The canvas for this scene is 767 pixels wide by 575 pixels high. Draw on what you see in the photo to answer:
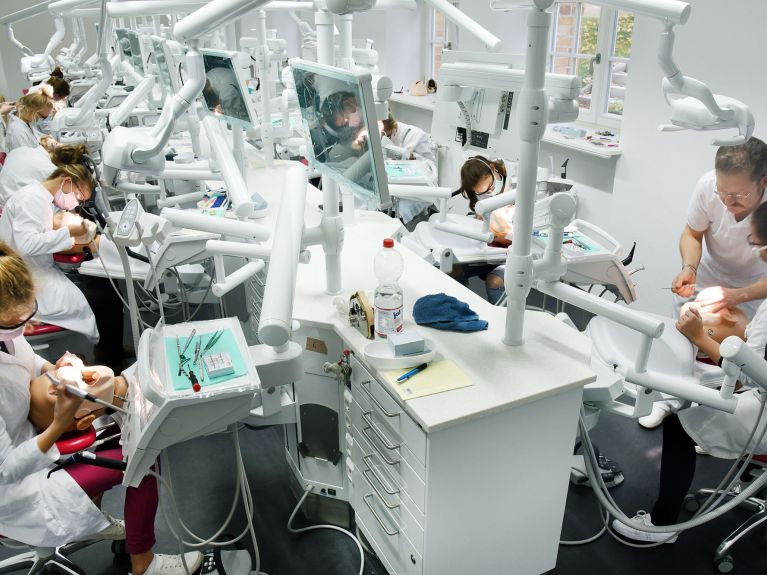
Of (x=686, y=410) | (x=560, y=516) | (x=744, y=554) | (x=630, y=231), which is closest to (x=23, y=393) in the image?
(x=560, y=516)

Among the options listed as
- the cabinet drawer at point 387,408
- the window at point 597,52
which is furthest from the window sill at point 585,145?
the cabinet drawer at point 387,408

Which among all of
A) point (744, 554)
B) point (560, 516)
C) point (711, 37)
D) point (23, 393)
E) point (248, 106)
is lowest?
point (744, 554)

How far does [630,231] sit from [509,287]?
258 cm

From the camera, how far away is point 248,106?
103 inches

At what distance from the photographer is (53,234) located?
296 centimetres

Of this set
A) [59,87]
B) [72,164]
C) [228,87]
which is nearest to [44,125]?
[59,87]

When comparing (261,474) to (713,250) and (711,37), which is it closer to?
(713,250)

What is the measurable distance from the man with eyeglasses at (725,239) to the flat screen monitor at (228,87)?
1.94m

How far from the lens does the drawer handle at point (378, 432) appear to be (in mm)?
1777

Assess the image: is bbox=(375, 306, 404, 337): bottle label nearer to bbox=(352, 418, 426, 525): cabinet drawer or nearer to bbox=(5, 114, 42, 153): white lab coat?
bbox=(352, 418, 426, 525): cabinet drawer

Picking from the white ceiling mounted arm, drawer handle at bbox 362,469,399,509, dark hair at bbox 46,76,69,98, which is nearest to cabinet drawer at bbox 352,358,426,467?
drawer handle at bbox 362,469,399,509

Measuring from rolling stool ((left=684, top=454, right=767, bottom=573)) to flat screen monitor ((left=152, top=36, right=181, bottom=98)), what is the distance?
3072 mm

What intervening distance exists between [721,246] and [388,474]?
1.98 m

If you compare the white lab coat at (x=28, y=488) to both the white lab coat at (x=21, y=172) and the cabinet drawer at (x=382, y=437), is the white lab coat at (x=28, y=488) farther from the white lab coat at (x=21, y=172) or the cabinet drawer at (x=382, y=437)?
the white lab coat at (x=21, y=172)
